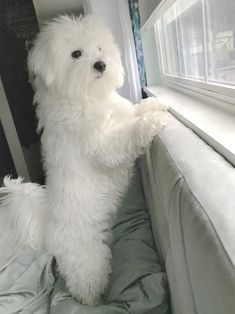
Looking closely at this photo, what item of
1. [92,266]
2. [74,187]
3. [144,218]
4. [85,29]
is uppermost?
[85,29]

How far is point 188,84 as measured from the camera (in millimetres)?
1763

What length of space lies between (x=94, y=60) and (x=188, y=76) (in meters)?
0.79

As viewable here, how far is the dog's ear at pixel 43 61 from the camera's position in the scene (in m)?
1.24

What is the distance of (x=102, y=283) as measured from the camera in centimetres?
137

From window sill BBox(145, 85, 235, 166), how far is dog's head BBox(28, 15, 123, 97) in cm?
35

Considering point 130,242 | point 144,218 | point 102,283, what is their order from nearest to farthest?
point 102,283, point 130,242, point 144,218

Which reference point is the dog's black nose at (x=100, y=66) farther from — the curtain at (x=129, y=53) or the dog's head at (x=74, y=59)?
the curtain at (x=129, y=53)

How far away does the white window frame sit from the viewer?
1.22 metres

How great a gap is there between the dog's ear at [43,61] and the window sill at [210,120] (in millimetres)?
553

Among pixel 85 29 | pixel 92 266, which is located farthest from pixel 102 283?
pixel 85 29

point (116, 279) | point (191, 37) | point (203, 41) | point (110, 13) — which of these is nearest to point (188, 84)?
point (191, 37)

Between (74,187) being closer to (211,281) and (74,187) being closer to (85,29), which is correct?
(85,29)

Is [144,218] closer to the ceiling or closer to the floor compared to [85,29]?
closer to the floor

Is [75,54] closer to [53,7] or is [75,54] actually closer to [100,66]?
[100,66]
